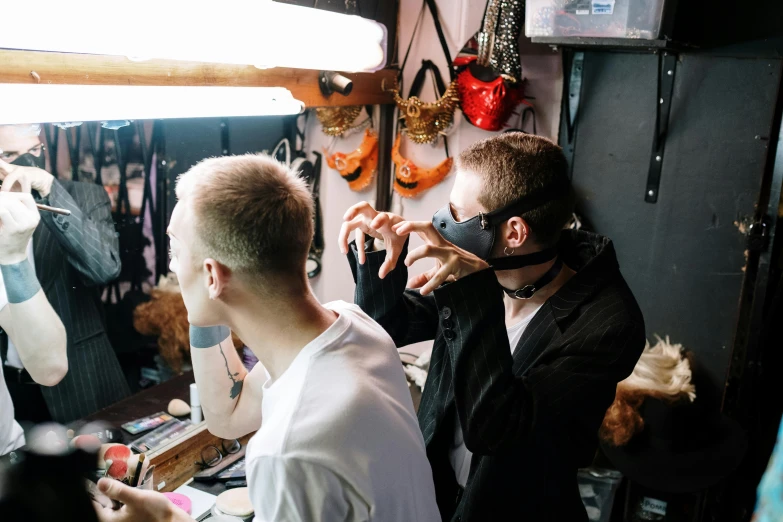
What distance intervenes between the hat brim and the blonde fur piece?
0.24 metres

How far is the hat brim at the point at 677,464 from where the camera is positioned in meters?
2.67

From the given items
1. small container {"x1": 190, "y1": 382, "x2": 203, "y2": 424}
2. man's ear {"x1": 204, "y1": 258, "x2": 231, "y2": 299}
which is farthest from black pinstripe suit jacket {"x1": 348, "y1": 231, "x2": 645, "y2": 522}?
small container {"x1": 190, "y1": 382, "x2": 203, "y2": 424}

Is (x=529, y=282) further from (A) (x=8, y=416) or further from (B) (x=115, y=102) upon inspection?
(A) (x=8, y=416)

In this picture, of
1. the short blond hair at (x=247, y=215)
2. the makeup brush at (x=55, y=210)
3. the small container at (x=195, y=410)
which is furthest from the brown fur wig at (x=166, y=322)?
the short blond hair at (x=247, y=215)

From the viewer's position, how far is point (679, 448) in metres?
2.75

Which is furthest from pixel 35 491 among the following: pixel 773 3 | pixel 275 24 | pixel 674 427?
pixel 773 3

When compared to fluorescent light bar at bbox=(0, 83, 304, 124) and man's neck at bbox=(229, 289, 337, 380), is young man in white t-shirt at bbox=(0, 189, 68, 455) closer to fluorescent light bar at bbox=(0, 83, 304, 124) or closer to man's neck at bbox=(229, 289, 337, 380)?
fluorescent light bar at bbox=(0, 83, 304, 124)

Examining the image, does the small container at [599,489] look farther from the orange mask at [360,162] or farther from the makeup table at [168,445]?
the orange mask at [360,162]

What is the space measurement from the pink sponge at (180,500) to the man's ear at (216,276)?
2.98 feet

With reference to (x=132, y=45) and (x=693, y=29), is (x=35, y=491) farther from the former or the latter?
(x=693, y=29)

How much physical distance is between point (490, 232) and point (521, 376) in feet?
1.29

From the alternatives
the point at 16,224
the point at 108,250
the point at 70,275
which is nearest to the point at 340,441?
the point at 16,224

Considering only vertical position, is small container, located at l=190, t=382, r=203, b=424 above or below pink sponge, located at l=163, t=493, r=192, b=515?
above

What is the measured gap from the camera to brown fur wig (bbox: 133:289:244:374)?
2545mm
